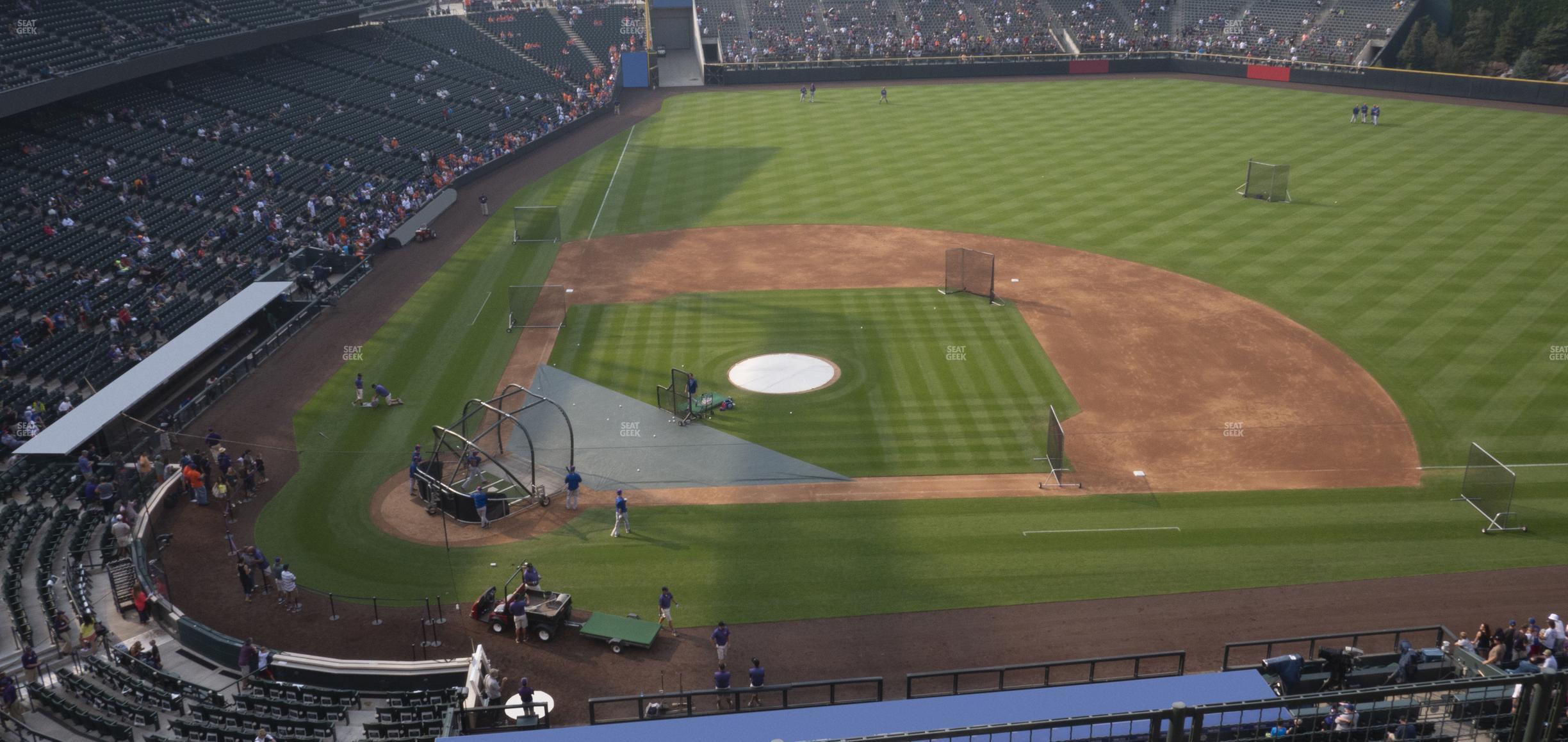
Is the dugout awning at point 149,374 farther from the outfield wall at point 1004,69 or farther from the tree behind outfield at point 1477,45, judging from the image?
the tree behind outfield at point 1477,45

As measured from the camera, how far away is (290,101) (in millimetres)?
61250

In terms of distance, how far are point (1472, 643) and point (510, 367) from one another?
2804cm

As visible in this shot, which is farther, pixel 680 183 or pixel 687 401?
pixel 680 183

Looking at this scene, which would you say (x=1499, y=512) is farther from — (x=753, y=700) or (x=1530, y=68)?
(x=1530, y=68)

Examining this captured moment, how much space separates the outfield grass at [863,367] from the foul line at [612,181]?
11.3 metres

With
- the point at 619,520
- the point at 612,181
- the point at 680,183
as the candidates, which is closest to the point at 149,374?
the point at 619,520

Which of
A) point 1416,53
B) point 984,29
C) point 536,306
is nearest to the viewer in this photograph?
point 536,306

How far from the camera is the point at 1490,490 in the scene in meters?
27.9

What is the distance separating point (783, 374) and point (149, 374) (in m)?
19.0

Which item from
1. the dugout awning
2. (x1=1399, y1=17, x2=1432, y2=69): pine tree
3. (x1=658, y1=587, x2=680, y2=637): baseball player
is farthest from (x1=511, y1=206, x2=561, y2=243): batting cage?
(x1=1399, y1=17, x2=1432, y2=69): pine tree

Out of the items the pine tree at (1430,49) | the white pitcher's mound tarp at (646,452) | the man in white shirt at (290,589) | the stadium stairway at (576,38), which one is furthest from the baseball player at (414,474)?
the pine tree at (1430,49)

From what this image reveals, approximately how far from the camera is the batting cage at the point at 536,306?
41750 mm

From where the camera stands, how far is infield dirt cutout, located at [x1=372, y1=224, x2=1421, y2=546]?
98.0 ft

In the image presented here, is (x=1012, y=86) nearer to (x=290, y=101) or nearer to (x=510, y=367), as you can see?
(x=290, y=101)
